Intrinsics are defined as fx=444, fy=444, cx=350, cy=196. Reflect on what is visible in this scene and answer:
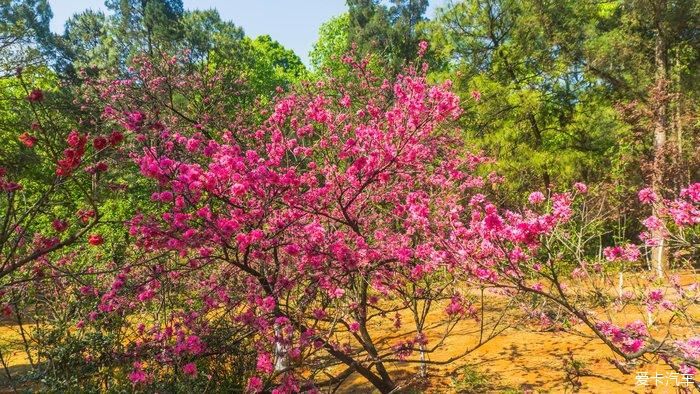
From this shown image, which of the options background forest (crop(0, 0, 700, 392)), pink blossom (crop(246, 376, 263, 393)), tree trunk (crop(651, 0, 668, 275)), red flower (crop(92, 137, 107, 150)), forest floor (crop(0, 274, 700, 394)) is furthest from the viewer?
tree trunk (crop(651, 0, 668, 275))

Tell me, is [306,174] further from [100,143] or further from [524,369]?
[524,369]

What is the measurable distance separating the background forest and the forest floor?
61 centimetres

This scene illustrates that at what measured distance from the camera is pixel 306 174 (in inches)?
227

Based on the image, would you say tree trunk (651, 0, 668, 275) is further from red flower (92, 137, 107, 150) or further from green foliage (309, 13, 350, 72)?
green foliage (309, 13, 350, 72)

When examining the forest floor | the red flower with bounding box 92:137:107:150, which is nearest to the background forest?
the red flower with bounding box 92:137:107:150

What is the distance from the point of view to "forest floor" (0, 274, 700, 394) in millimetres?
6445

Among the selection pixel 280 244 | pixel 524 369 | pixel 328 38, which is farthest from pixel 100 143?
pixel 328 38

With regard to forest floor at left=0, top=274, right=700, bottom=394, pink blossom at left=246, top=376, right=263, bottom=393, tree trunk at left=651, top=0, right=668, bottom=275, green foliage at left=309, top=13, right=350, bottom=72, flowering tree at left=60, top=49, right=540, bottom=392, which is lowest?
forest floor at left=0, top=274, right=700, bottom=394

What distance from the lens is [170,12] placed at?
2295 cm

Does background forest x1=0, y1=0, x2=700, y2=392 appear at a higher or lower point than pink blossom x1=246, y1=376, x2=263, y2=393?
higher

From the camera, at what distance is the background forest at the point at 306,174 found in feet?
15.8

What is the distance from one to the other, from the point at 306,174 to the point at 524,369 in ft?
16.2

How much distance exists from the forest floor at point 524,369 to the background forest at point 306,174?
0.61 m

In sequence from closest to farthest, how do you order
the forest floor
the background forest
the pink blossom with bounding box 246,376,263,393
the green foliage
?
the pink blossom with bounding box 246,376,263,393, the background forest, the forest floor, the green foliage
